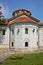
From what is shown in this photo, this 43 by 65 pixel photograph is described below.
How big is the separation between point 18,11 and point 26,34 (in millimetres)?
11319

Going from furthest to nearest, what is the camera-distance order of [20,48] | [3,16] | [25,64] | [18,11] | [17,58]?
[18,11]
[3,16]
[20,48]
[17,58]
[25,64]

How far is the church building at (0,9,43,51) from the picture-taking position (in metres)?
32.6

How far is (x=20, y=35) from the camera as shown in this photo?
32.8 meters

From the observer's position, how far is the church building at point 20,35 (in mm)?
32594

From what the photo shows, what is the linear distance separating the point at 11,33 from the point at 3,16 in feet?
20.3

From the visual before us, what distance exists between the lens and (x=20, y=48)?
Result: 3231 centimetres

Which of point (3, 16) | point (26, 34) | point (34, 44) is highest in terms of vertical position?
point (3, 16)

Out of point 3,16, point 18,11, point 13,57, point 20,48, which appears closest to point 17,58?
point 13,57

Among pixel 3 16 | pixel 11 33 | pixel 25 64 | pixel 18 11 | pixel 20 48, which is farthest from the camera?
pixel 18 11

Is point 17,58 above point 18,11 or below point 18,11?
below

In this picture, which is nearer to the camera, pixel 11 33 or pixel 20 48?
pixel 20 48

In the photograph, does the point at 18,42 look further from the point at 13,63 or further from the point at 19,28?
the point at 13,63

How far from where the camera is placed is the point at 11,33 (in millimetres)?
34844

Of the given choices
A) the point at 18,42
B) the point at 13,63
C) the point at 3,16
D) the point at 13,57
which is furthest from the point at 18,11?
the point at 13,63
